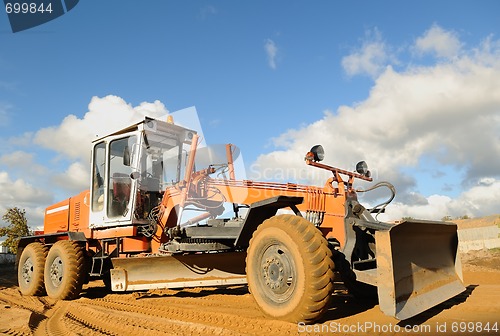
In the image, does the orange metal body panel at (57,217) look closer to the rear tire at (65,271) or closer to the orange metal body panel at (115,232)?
the rear tire at (65,271)

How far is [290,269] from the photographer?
4.66 meters

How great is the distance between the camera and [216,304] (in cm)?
657

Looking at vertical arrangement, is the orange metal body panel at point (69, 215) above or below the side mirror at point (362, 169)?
below

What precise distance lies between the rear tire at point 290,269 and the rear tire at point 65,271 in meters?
4.38

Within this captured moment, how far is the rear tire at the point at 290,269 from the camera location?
4305 mm

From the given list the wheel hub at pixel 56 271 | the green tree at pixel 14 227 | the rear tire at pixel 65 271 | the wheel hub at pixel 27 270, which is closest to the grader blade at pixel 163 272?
the rear tire at pixel 65 271

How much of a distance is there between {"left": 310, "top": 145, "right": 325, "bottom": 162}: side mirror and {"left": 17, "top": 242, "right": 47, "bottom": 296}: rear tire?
6.69 meters

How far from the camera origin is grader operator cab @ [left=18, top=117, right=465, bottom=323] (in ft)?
14.6

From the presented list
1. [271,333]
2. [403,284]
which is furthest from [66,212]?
[403,284]

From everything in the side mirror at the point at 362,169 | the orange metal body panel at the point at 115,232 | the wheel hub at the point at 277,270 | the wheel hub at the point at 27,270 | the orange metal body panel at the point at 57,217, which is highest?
the side mirror at the point at 362,169

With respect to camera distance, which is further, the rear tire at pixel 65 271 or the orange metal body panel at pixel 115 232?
the rear tire at pixel 65 271

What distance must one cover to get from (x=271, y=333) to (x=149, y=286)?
3563mm

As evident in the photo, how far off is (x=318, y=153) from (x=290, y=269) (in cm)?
174

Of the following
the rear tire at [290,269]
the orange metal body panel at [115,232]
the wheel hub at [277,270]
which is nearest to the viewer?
the rear tire at [290,269]
